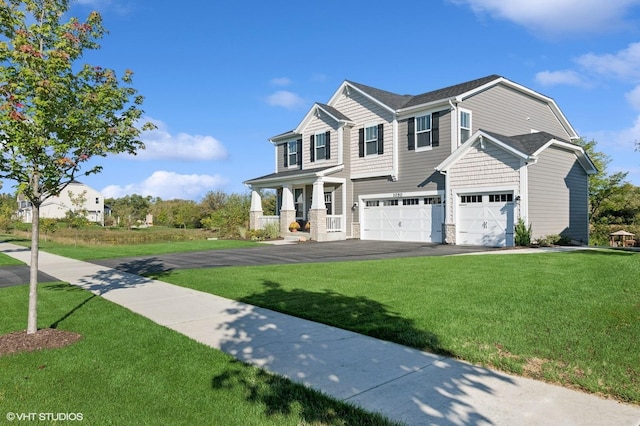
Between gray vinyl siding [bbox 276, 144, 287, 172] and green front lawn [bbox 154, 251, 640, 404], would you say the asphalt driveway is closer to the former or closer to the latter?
green front lawn [bbox 154, 251, 640, 404]

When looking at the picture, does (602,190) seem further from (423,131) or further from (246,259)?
(246,259)

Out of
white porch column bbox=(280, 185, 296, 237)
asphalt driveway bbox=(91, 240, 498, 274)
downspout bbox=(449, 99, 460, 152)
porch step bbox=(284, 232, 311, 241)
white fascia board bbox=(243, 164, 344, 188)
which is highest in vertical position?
downspout bbox=(449, 99, 460, 152)

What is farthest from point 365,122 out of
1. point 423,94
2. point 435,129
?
point 435,129

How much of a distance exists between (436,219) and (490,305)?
14.0 m

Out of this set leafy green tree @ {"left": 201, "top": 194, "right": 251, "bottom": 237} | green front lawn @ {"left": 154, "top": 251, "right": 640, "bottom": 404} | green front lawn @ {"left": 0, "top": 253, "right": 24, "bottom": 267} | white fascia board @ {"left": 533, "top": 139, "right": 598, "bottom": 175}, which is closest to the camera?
green front lawn @ {"left": 154, "top": 251, "right": 640, "bottom": 404}

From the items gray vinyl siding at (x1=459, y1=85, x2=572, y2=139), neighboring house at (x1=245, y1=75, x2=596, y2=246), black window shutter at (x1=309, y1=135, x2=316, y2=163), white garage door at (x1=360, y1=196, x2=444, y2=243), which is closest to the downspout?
neighboring house at (x1=245, y1=75, x2=596, y2=246)

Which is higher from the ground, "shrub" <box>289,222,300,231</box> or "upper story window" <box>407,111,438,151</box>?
"upper story window" <box>407,111,438,151</box>

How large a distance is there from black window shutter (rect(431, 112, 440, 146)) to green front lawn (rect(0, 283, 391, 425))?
56.7 feet

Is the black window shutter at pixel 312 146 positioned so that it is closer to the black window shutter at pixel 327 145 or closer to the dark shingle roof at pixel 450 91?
the black window shutter at pixel 327 145

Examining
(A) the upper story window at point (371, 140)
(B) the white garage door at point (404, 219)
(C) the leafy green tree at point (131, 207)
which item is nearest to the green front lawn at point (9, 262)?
(B) the white garage door at point (404, 219)

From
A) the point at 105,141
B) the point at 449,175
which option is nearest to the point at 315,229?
the point at 449,175

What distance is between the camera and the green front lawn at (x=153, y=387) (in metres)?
3.46

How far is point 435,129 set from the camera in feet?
67.3

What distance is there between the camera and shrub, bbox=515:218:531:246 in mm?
16719
